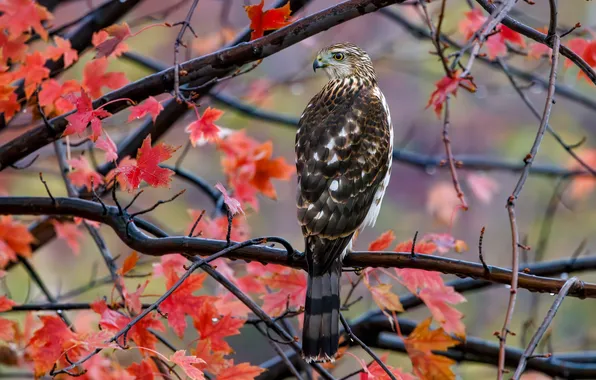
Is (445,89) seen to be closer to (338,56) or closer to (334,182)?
(334,182)

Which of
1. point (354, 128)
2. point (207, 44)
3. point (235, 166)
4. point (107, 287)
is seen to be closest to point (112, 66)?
point (107, 287)

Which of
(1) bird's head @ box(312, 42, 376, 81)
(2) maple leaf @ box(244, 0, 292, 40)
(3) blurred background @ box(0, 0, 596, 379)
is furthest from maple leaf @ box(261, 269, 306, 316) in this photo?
(3) blurred background @ box(0, 0, 596, 379)

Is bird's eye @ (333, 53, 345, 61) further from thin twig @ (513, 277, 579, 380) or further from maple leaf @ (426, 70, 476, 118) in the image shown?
thin twig @ (513, 277, 579, 380)

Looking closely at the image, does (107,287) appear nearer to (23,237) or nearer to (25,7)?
(23,237)

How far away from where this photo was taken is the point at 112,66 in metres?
8.36

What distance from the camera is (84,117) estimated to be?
2553 millimetres

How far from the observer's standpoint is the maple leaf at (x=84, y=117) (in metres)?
2.52

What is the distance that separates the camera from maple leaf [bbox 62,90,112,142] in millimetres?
2523

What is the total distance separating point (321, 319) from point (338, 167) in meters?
0.70

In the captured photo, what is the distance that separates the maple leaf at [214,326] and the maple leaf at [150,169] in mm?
567

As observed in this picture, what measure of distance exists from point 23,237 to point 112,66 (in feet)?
16.8

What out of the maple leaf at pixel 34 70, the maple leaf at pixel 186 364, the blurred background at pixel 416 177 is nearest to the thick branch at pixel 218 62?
the maple leaf at pixel 34 70

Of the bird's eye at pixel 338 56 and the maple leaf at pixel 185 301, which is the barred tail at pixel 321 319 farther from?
the bird's eye at pixel 338 56

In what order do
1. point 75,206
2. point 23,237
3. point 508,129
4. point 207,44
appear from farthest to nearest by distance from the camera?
point 508,129 < point 207,44 < point 23,237 < point 75,206
